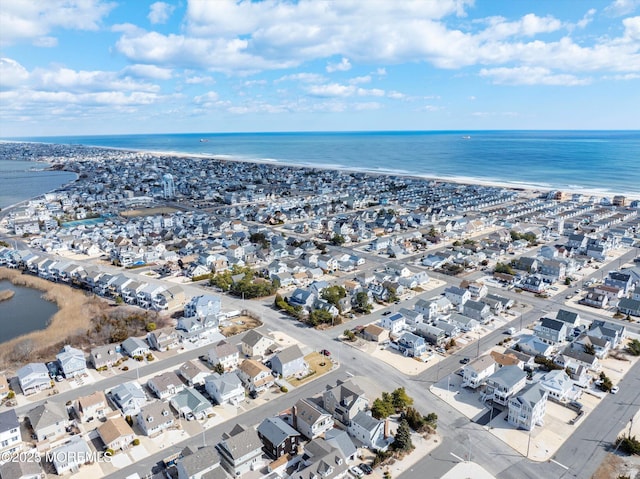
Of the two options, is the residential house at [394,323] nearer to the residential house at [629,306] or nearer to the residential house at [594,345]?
the residential house at [594,345]

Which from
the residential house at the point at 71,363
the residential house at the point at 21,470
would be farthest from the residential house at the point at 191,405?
the residential house at the point at 71,363

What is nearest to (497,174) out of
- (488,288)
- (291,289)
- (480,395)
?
(488,288)

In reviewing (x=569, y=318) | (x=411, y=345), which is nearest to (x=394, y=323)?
(x=411, y=345)

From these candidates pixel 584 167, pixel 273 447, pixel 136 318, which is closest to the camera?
pixel 273 447

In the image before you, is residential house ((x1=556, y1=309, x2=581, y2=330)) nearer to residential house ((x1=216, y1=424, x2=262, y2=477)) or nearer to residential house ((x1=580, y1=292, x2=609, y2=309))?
residential house ((x1=580, y1=292, x2=609, y2=309))

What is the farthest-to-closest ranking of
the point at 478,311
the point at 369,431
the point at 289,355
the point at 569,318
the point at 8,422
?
the point at 478,311
the point at 569,318
the point at 289,355
the point at 8,422
the point at 369,431

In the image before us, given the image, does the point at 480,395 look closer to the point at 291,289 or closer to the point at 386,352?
the point at 386,352

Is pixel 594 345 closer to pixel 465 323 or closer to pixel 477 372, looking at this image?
pixel 465 323
